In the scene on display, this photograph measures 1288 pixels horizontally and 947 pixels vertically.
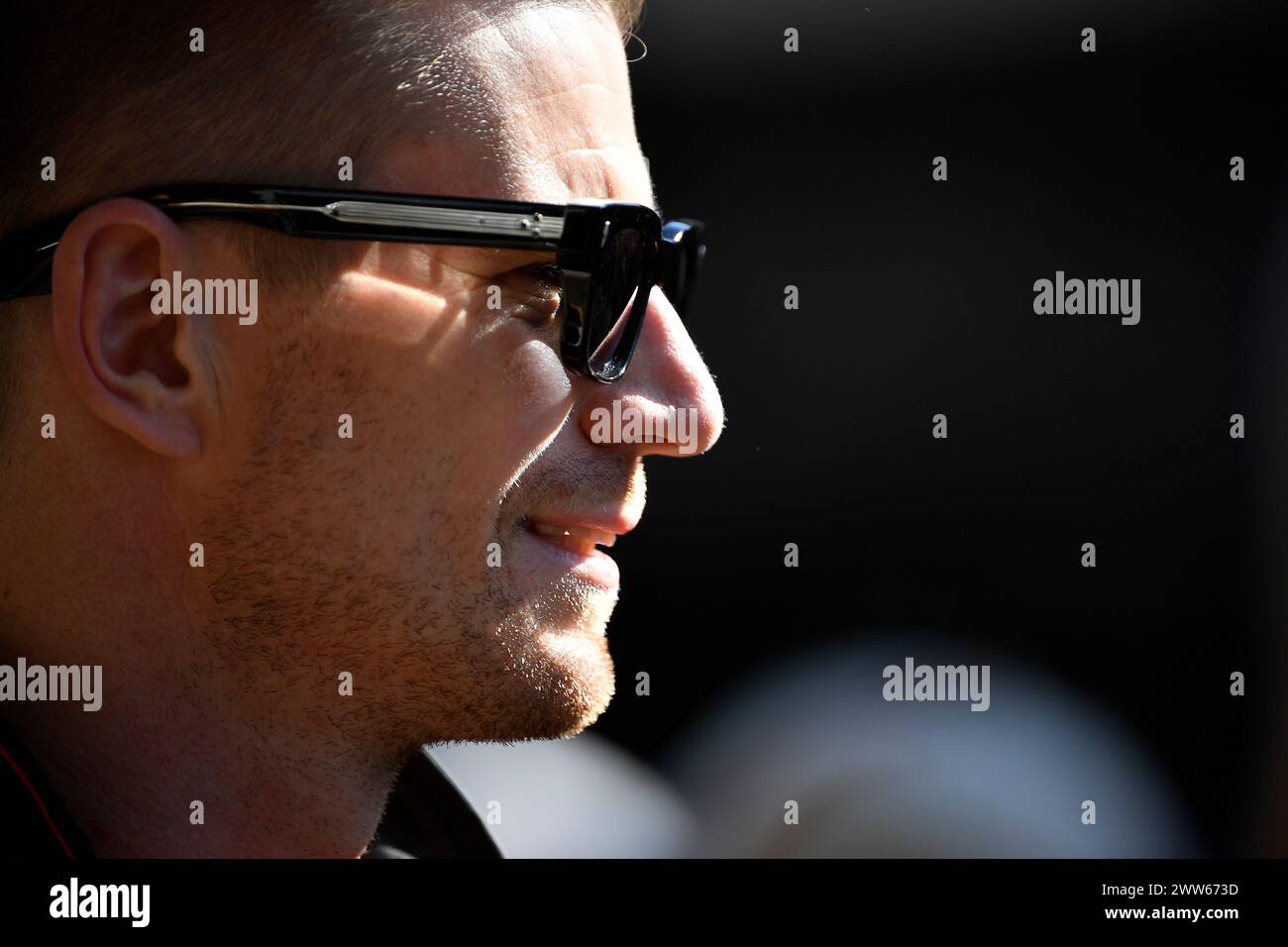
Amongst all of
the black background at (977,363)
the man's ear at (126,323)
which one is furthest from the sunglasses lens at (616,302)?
the black background at (977,363)

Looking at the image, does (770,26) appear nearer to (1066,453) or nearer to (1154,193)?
(1154,193)

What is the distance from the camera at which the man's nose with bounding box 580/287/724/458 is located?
6.05 feet

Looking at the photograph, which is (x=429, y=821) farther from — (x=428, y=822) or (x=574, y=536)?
(x=574, y=536)

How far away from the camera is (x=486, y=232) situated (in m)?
1.67

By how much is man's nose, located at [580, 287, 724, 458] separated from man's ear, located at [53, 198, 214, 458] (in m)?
0.57

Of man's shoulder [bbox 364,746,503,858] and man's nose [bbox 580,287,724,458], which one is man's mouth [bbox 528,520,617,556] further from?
man's shoulder [bbox 364,746,503,858]

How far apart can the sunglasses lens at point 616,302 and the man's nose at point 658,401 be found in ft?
0.16

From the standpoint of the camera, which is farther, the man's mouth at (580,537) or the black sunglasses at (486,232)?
the man's mouth at (580,537)

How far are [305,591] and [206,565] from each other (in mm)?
141

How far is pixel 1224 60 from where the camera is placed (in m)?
3.11

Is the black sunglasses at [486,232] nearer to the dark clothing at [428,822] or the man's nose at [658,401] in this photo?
the man's nose at [658,401]

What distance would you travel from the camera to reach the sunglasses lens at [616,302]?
68.8 inches

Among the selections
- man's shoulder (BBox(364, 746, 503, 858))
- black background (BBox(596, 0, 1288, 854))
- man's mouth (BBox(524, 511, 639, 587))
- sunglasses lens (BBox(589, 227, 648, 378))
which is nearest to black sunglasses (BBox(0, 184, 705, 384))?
sunglasses lens (BBox(589, 227, 648, 378))

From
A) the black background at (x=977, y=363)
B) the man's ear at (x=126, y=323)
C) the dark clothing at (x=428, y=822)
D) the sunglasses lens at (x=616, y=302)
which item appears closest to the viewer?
the man's ear at (x=126, y=323)
